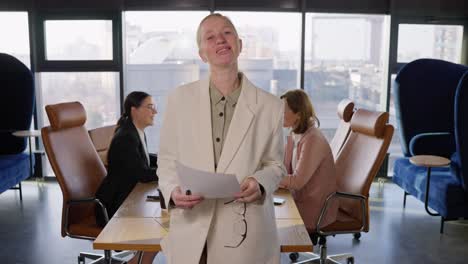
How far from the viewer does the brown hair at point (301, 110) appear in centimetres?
307

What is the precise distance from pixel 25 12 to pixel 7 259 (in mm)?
3308

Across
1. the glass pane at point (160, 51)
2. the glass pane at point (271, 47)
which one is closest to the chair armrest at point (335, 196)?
the glass pane at point (271, 47)

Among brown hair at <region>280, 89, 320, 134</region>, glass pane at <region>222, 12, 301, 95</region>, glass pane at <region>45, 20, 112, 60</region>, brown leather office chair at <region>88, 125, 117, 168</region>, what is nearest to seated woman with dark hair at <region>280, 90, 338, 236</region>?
brown hair at <region>280, 89, 320, 134</region>

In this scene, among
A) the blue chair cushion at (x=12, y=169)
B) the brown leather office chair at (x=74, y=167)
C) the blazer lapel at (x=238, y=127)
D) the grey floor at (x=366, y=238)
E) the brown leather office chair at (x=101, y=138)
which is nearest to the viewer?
the blazer lapel at (x=238, y=127)

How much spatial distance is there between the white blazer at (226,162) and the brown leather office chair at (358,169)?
4.06ft

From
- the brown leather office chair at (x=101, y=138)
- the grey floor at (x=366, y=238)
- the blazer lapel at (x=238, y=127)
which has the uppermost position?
the blazer lapel at (x=238, y=127)

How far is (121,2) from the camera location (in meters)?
5.55

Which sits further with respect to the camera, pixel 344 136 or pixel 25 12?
pixel 25 12

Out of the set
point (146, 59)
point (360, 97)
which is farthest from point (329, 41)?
point (146, 59)

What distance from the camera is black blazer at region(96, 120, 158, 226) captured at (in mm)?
2955

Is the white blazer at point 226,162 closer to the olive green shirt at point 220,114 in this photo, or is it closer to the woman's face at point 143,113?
the olive green shirt at point 220,114

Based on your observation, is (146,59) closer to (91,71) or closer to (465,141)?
(91,71)

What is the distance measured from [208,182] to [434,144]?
163 inches

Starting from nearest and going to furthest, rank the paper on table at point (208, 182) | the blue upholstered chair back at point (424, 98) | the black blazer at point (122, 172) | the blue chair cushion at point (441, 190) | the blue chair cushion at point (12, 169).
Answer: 1. the paper on table at point (208, 182)
2. the black blazer at point (122, 172)
3. the blue chair cushion at point (441, 190)
4. the blue chair cushion at point (12, 169)
5. the blue upholstered chair back at point (424, 98)
